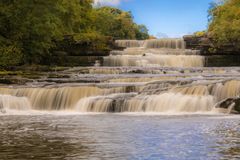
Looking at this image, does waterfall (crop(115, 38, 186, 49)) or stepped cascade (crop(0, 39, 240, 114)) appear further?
waterfall (crop(115, 38, 186, 49))

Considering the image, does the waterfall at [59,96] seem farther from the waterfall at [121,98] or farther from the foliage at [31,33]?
the foliage at [31,33]

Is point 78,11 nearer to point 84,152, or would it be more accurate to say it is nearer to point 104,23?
point 104,23

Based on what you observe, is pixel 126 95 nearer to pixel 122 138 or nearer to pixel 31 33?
pixel 122 138

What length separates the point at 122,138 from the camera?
17094mm

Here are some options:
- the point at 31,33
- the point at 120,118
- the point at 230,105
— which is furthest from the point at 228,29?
the point at 120,118

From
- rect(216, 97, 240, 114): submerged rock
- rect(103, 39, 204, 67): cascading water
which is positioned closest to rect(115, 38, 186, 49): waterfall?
rect(103, 39, 204, 67): cascading water

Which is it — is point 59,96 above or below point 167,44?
below

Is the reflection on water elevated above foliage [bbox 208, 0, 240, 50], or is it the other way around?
foliage [bbox 208, 0, 240, 50]

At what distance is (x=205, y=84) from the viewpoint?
30.0 m

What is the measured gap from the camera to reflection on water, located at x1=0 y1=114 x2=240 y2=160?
46.4 feet

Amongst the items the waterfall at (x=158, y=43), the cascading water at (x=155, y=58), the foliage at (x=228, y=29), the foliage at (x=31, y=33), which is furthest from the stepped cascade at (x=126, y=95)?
the waterfall at (x=158, y=43)

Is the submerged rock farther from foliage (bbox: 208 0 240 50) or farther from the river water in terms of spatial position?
foliage (bbox: 208 0 240 50)

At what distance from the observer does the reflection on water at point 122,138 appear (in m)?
14.2

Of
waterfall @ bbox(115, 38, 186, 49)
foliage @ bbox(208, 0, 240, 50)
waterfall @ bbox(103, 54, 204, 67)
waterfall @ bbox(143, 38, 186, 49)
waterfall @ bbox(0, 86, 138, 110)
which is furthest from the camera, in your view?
waterfall @ bbox(115, 38, 186, 49)
